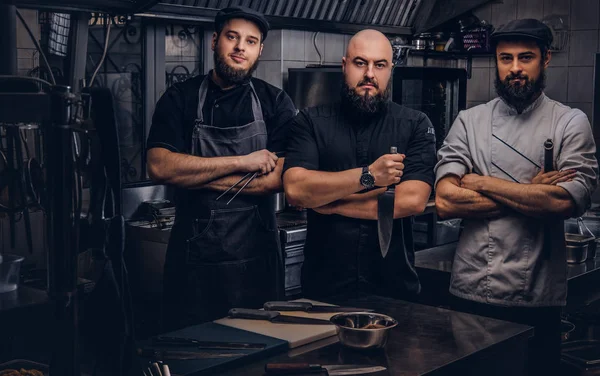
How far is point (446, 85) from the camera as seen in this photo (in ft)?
20.9

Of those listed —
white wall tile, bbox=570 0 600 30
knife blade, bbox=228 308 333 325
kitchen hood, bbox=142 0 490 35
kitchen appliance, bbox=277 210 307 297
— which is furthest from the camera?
white wall tile, bbox=570 0 600 30

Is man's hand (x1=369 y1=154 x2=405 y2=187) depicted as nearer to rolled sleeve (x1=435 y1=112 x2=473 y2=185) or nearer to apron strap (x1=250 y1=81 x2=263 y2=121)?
rolled sleeve (x1=435 y1=112 x2=473 y2=185)

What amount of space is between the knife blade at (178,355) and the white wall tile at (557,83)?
212 inches

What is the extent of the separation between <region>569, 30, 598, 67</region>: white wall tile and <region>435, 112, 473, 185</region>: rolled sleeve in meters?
3.87

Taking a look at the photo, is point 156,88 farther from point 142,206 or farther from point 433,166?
point 433,166

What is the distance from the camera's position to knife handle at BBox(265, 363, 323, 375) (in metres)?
1.87

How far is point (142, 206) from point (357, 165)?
2120 millimetres

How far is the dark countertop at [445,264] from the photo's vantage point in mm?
3865

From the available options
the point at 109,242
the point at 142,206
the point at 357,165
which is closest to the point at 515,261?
the point at 357,165

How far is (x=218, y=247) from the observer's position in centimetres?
318

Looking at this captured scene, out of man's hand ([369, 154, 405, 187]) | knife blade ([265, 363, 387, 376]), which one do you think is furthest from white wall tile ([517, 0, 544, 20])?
knife blade ([265, 363, 387, 376])

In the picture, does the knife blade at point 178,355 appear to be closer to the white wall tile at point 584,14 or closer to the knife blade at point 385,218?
the knife blade at point 385,218

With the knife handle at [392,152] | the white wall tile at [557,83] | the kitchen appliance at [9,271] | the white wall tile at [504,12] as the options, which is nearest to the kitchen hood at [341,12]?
the white wall tile at [504,12]

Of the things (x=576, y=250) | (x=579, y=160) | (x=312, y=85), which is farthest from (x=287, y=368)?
(x=312, y=85)
